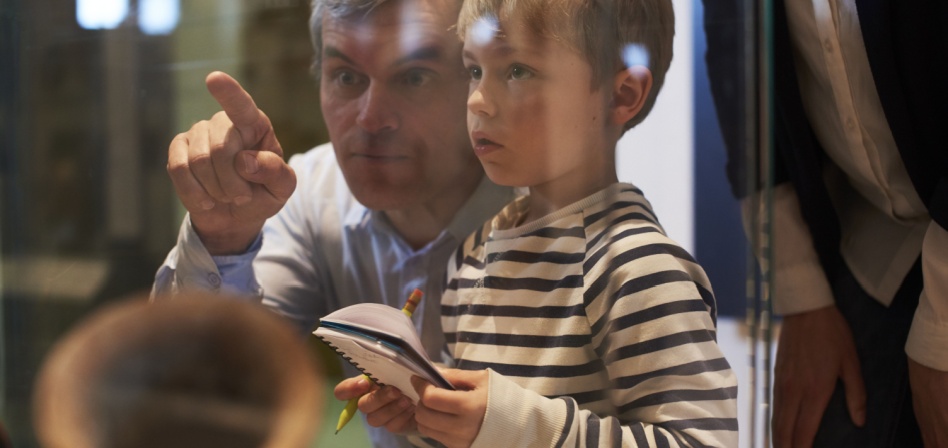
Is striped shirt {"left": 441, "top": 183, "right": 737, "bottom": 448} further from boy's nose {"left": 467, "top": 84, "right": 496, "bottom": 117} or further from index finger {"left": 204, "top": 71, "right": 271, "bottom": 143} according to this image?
index finger {"left": 204, "top": 71, "right": 271, "bottom": 143}

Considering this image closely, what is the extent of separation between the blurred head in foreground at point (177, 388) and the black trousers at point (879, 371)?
2.50ft

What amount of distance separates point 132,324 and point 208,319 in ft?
0.24

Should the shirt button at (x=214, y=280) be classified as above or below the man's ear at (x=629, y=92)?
below

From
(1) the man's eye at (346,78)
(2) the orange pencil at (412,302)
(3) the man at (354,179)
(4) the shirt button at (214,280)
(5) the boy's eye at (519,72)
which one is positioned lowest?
(2) the orange pencil at (412,302)

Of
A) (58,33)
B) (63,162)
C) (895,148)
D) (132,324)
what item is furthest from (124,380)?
(895,148)

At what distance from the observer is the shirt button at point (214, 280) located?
2.93 feet

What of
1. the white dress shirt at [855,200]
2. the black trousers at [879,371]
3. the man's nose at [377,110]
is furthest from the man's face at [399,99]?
the black trousers at [879,371]

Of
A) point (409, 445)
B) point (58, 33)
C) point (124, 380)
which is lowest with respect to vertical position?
point (409, 445)

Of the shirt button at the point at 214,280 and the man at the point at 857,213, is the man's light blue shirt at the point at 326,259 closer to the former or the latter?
the shirt button at the point at 214,280

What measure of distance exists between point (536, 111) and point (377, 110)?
0.19 m

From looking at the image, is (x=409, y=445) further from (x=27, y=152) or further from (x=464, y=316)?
(x=27, y=152)

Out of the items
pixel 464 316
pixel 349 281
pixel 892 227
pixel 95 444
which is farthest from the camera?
pixel 892 227

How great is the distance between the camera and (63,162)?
95 cm

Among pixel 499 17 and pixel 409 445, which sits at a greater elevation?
pixel 499 17
